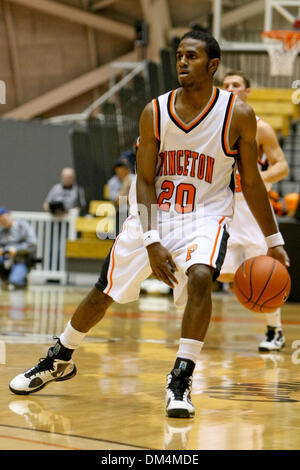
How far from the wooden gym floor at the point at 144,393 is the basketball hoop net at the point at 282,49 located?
9.01 meters

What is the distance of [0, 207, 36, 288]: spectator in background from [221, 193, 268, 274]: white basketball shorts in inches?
292

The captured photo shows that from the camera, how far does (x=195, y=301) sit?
4.05 meters

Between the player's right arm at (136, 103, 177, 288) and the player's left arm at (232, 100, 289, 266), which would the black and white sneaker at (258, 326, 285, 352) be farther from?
the player's right arm at (136, 103, 177, 288)

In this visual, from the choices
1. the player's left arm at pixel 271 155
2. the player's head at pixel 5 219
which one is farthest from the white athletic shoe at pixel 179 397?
the player's head at pixel 5 219

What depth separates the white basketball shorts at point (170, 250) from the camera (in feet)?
13.6

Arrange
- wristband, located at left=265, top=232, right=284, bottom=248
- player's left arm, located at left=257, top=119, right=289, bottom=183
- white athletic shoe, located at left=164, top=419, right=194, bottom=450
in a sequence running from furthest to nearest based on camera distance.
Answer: player's left arm, located at left=257, top=119, right=289, bottom=183
wristband, located at left=265, top=232, right=284, bottom=248
white athletic shoe, located at left=164, top=419, right=194, bottom=450

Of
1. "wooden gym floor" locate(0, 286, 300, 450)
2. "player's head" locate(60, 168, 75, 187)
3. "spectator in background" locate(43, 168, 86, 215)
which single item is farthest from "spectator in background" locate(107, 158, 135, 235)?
"wooden gym floor" locate(0, 286, 300, 450)

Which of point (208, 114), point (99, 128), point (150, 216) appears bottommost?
point (99, 128)

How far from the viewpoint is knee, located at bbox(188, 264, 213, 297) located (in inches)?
159

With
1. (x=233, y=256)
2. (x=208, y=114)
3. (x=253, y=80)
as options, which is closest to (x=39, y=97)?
(x=253, y=80)

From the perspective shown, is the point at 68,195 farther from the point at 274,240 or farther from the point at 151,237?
the point at 151,237

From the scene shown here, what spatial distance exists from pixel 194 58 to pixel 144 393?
1740 millimetres

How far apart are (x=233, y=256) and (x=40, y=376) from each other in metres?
2.50

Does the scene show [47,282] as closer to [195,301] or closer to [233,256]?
[233,256]
